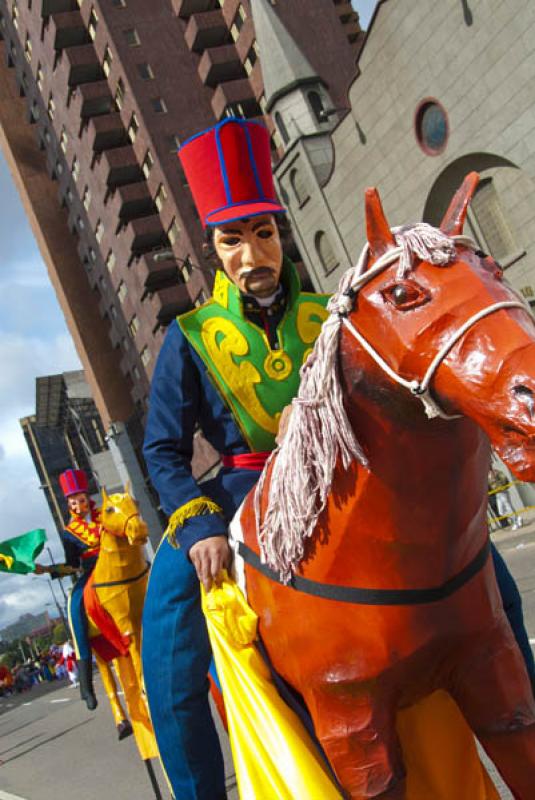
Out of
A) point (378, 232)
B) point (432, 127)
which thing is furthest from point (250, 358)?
point (432, 127)

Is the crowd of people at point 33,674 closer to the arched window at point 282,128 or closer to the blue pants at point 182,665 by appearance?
the arched window at point 282,128

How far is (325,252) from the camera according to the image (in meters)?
31.1

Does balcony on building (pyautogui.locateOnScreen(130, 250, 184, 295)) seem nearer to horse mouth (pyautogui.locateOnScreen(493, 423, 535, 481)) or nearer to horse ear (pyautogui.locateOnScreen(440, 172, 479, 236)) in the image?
horse ear (pyautogui.locateOnScreen(440, 172, 479, 236))

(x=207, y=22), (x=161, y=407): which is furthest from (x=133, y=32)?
(x=161, y=407)

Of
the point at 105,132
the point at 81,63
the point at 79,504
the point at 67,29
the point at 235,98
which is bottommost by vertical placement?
the point at 79,504

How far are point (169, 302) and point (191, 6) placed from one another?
1471 centimetres

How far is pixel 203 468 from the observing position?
1756 inches

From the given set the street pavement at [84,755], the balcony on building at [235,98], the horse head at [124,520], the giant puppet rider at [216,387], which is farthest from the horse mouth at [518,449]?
the balcony on building at [235,98]

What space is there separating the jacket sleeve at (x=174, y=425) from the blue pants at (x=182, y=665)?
173 millimetres

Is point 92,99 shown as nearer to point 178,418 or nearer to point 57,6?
point 57,6

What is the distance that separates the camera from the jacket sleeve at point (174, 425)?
3375mm

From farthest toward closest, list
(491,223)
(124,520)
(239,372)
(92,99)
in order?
(92,99) → (491,223) → (124,520) → (239,372)

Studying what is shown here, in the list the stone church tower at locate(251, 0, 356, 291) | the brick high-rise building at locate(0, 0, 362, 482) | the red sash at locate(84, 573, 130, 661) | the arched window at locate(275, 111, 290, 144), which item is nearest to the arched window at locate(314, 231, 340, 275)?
the stone church tower at locate(251, 0, 356, 291)

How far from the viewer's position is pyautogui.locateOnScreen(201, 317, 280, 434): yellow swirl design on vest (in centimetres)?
337
